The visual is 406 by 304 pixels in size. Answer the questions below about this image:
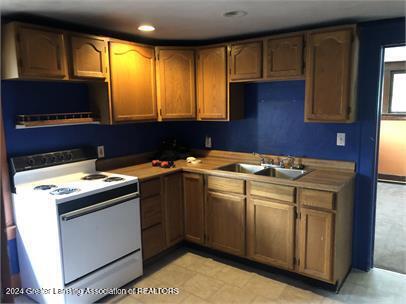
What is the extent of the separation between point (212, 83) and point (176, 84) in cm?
38

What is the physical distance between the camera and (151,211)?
3.02 m

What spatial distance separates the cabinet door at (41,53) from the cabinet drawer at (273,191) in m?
1.82

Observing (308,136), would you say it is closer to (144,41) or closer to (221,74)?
(221,74)

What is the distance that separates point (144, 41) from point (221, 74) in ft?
2.98

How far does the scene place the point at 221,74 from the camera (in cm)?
328

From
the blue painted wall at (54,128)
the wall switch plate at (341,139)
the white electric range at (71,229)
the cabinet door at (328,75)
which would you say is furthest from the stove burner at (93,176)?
the wall switch plate at (341,139)

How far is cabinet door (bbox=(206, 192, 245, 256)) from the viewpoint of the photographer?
9.74ft

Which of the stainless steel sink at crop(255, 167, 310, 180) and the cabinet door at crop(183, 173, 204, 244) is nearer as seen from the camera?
the stainless steel sink at crop(255, 167, 310, 180)

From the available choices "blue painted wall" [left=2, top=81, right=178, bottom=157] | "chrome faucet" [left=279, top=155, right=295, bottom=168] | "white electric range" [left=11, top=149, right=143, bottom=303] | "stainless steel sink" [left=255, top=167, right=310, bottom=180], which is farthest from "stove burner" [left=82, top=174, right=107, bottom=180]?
"chrome faucet" [left=279, top=155, right=295, bottom=168]

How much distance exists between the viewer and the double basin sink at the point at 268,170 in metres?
3.12

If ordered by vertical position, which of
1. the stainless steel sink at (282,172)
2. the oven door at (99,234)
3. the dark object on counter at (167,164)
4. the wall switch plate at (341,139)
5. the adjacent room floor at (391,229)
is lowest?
the adjacent room floor at (391,229)

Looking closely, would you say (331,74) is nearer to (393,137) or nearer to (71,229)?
(71,229)

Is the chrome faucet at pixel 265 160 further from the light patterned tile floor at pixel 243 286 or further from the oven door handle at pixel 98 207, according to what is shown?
the oven door handle at pixel 98 207

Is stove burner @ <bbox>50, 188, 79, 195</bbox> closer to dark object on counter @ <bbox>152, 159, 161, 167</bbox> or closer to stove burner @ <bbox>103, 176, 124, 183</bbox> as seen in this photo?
stove burner @ <bbox>103, 176, 124, 183</bbox>
